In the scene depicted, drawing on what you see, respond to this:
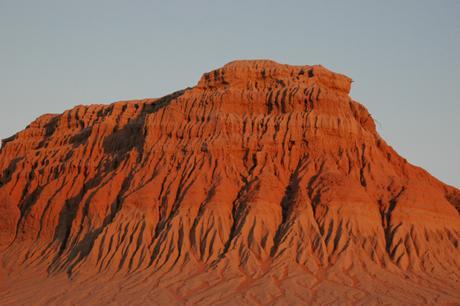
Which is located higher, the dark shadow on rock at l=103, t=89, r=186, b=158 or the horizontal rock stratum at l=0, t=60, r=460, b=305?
the dark shadow on rock at l=103, t=89, r=186, b=158

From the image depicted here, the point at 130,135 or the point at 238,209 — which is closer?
the point at 238,209

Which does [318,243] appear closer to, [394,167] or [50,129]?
[394,167]

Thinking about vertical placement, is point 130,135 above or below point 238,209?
above

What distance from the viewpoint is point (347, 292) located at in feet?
191

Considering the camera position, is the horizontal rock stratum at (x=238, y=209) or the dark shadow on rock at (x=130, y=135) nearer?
the horizontal rock stratum at (x=238, y=209)

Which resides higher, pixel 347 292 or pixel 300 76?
pixel 300 76

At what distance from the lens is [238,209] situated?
69.1 metres

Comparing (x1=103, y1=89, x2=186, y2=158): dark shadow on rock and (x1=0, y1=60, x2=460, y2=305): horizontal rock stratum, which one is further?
(x1=103, y1=89, x2=186, y2=158): dark shadow on rock

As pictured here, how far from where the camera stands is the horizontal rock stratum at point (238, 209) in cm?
6156

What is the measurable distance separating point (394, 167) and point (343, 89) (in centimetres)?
978

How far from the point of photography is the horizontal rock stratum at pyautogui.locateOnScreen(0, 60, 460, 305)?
6156cm

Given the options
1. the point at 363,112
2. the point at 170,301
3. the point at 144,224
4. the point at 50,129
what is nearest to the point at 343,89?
the point at 363,112

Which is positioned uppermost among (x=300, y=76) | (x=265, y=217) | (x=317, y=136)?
(x=300, y=76)

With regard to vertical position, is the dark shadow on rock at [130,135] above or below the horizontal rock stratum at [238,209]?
above
